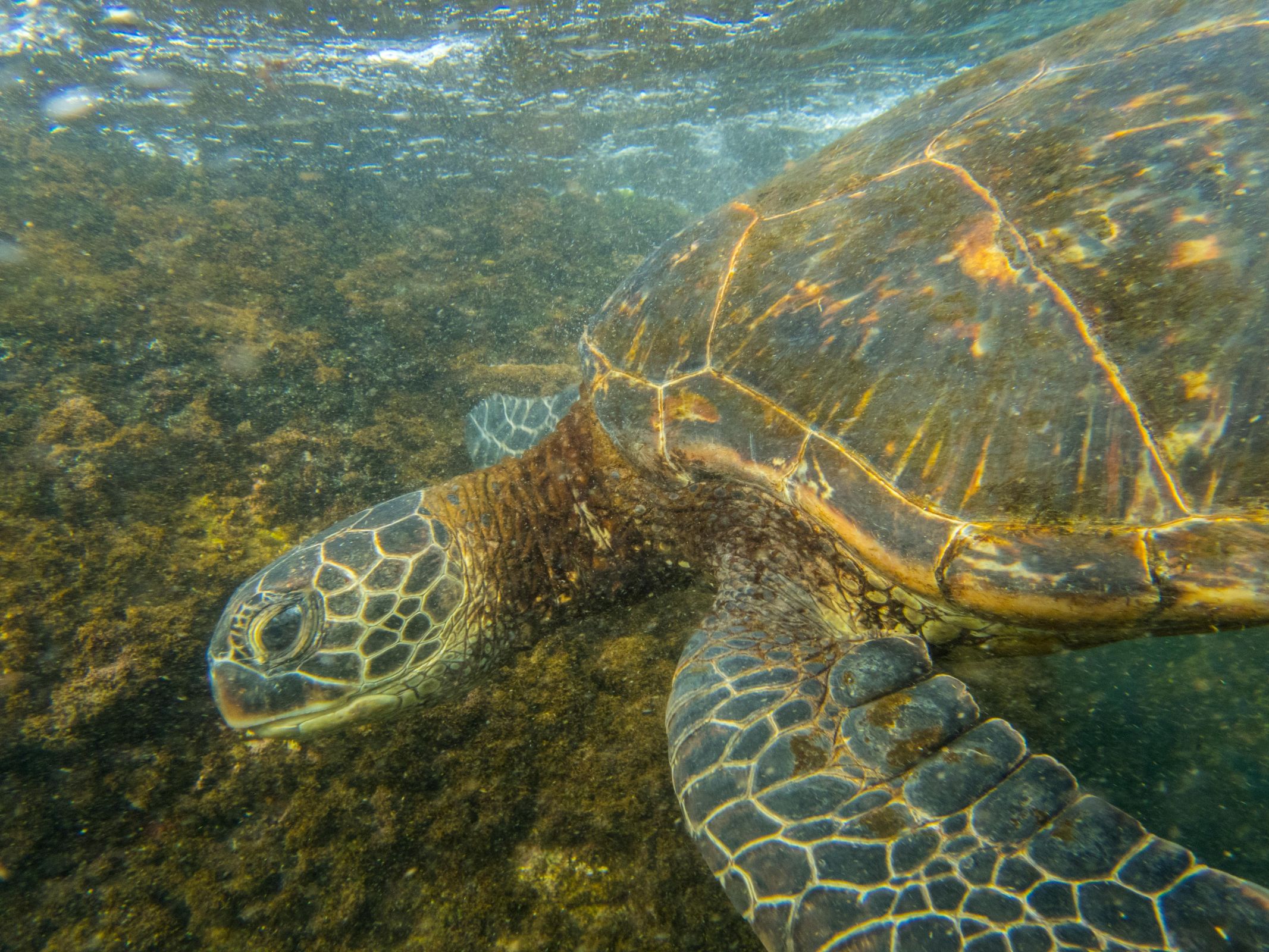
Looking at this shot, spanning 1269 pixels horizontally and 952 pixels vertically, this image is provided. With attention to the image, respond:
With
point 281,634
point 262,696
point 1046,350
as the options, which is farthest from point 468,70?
point 1046,350

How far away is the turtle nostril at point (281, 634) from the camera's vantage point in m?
1.98

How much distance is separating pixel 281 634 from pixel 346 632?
226 mm

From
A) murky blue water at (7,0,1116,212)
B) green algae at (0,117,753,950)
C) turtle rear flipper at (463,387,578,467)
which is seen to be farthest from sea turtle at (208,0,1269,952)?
murky blue water at (7,0,1116,212)

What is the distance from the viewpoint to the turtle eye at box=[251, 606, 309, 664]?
1979 millimetres

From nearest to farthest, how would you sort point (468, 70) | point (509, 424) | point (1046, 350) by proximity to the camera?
point (1046, 350) → point (509, 424) → point (468, 70)

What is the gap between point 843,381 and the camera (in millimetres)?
1615

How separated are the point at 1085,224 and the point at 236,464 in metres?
4.15

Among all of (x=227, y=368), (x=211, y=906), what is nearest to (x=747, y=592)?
(x=211, y=906)

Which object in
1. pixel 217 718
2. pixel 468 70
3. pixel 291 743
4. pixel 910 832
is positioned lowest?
pixel 291 743

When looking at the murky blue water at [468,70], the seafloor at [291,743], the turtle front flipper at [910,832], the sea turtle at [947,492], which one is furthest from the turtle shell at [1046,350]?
the murky blue water at [468,70]

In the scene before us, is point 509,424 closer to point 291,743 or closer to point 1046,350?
point 291,743

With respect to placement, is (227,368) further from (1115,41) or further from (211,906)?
(1115,41)

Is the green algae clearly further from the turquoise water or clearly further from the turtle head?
the turtle head

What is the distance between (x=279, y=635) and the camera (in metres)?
2.00
